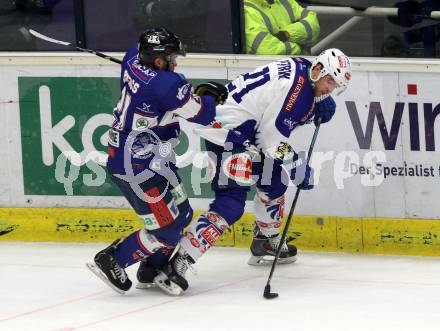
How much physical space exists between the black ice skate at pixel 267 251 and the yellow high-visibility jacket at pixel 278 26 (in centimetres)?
110

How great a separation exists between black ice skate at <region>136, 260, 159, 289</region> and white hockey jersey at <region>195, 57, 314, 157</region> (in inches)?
29.1

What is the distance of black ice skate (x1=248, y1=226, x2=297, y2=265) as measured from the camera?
6867 millimetres

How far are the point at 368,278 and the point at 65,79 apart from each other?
2340mm

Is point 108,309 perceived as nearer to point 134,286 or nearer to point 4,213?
point 134,286

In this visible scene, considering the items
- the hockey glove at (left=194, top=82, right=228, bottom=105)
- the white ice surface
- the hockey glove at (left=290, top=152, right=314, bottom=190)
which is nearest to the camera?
the white ice surface

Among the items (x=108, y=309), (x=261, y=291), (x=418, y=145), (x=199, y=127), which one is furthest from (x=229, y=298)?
(x=418, y=145)

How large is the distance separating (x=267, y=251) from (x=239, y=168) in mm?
717

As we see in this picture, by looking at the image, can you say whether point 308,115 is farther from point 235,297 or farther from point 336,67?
point 235,297

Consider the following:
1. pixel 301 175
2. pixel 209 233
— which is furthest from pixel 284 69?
pixel 209 233

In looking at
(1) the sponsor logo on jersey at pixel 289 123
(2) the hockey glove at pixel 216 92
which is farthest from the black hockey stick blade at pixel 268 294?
(2) the hockey glove at pixel 216 92

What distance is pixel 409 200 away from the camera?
6.91 m

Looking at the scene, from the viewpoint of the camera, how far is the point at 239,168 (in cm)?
635

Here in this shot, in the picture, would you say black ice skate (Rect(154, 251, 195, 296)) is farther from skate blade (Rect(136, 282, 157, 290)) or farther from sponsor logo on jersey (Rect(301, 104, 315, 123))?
sponsor logo on jersey (Rect(301, 104, 315, 123))

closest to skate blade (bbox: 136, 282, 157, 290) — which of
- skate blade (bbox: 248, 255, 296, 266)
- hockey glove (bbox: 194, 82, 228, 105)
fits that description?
skate blade (bbox: 248, 255, 296, 266)
